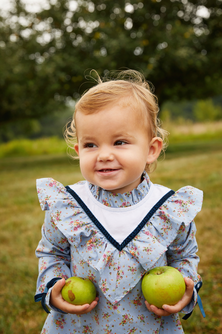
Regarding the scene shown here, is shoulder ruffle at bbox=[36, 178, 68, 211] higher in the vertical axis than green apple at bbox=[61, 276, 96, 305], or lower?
higher

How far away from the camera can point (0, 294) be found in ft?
9.96

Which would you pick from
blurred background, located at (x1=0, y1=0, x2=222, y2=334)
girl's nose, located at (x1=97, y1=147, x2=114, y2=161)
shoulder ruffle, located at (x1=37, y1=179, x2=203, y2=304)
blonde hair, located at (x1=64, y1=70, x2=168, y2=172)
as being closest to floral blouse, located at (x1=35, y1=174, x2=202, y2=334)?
shoulder ruffle, located at (x1=37, y1=179, x2=203, y2=304)

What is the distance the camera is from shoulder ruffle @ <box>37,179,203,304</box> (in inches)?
60.3

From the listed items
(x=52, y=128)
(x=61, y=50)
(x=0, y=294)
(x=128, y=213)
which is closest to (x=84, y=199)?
(x=128, y=213)

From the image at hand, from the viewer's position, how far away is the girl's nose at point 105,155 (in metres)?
1.51

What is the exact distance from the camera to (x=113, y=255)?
5.11 ft

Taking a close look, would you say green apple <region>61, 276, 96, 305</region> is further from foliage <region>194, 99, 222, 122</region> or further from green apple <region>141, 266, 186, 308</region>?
foliage <region>194, 99, 222, 122</region>

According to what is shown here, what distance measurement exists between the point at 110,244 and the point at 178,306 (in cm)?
46

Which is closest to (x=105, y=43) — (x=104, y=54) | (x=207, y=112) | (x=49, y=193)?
(x=104, y=54)

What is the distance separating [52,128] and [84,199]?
130 feet

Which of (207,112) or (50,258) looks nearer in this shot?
(50,258)

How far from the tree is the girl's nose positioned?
9595 millimetres

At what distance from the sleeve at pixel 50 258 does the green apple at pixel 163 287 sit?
48cm

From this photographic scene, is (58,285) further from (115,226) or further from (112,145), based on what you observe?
(112,145)
